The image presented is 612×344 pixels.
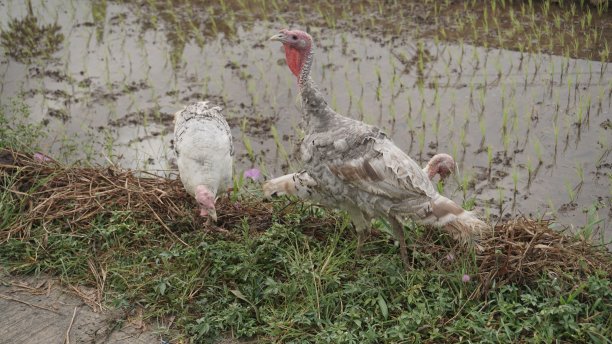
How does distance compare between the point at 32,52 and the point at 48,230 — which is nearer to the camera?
the point at 48,230

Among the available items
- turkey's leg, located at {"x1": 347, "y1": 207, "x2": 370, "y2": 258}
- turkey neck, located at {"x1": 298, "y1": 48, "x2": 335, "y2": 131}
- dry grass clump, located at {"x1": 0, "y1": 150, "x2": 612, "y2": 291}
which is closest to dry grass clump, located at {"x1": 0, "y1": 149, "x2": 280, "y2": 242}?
dry grass clump, located at {"x1": 0, "y1": 150, "x2": 612, "y2": 291}

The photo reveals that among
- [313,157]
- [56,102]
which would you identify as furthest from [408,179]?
[56,102]

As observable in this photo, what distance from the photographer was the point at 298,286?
4227 millimetres

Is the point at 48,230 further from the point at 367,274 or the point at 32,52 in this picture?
the point at 32,52

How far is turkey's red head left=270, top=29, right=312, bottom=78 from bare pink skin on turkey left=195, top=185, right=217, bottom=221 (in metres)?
0.99

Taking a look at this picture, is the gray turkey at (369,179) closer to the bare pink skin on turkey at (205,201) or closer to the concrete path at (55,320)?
the bare pink skin on turkey at (205,201)

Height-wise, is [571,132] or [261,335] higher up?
[571,132]

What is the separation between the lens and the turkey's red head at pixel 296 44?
177 inches

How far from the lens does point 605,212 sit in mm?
5215

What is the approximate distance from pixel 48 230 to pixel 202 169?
1120 millimetres

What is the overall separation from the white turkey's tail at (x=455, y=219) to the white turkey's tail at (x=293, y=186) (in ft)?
2.45

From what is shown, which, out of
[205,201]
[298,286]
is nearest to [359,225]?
[298,286]

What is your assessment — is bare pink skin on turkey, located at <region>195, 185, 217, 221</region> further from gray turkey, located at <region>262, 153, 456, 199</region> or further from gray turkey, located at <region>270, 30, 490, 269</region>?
gray turkey, located at <region>270, 30, 490, 269</region>

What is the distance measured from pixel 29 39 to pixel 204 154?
417cm
